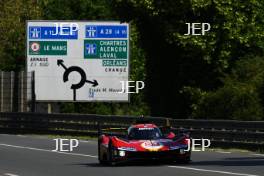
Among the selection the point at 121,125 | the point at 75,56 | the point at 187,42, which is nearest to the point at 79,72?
the point at 75,56

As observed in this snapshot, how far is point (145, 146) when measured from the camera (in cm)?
2295

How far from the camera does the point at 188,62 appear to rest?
151ft

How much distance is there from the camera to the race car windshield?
76.8ft

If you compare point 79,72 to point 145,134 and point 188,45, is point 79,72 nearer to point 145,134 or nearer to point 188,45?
point 188,45

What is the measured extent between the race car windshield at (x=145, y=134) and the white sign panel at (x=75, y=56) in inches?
937

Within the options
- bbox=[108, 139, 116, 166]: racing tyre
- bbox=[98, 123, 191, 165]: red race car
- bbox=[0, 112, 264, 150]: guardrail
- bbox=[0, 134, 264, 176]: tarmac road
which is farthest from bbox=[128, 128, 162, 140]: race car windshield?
bbox=[0, 112, 264, 150]: guardrail

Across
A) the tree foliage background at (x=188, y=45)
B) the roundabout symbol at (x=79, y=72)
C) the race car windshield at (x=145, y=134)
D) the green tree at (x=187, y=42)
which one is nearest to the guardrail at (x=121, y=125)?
the race car windshield at (x=145, y=134)

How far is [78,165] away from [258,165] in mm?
4385

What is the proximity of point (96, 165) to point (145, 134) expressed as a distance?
1.45 meters

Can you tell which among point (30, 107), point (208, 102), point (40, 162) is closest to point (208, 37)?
point (208, 102)

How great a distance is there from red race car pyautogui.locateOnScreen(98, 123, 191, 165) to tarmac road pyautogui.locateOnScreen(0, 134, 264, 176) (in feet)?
0.80

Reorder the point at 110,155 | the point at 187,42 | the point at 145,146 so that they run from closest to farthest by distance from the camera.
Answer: the point at 145,146 < the point at 110,155 < the point at 187,42

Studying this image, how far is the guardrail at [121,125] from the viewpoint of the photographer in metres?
30.1

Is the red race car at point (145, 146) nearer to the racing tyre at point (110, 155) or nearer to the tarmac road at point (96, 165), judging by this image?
the racing tyre at point (110, 155)
